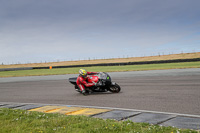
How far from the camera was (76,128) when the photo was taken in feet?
17.6

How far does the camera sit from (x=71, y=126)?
5.57 meters

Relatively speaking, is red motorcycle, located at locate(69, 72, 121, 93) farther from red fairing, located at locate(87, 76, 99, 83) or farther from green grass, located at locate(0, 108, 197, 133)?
green grass, located at locate(0, 108, 197, 133)

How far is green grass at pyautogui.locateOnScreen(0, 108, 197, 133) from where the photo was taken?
Answer: 16.5 feet

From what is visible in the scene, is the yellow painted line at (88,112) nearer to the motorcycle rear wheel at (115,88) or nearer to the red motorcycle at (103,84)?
the red motorcycle at (103,84)

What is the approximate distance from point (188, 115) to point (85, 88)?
21.2 ft

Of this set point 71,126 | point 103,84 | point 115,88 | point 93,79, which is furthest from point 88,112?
point 115,88

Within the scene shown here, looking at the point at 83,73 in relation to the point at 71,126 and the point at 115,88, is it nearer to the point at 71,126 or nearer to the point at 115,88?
the point at 115,88

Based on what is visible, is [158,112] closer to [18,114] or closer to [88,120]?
[88,120]

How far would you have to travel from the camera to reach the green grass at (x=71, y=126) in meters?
5.02

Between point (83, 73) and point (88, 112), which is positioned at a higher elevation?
point (83, 73)

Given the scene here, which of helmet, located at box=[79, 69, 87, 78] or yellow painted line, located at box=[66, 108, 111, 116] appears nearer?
yellow painted line, located at box=[66, 108, 111, 116]

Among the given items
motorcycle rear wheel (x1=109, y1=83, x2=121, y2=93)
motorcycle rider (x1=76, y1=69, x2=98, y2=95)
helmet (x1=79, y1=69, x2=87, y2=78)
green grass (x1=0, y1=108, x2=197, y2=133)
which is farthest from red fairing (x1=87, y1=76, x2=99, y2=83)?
green grass (x1=0, y1=108, x2=197, y2=133)

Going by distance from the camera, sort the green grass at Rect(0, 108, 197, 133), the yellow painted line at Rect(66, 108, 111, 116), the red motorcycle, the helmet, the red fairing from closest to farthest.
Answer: the green grass at Rect(0, 108, 197, 133) → the yellow painted line at Rect(66, 108, 111, 116) → the red motorcycle → the red fairing → the helmet

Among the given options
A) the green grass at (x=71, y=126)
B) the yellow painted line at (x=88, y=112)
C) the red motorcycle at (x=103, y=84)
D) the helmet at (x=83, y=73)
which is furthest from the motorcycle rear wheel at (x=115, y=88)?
the green grass at (x=71, y=126)
